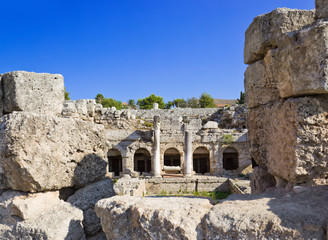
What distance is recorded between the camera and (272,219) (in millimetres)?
1772

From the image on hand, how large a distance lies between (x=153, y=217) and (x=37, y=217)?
1372mm

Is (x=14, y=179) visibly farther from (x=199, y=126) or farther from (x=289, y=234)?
(x=199, y=126)

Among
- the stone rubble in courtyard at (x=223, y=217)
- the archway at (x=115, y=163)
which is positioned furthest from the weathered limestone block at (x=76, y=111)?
the archway at (x=115, y=163)

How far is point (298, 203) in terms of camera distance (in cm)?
198

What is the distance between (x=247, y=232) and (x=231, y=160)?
70.3 ft

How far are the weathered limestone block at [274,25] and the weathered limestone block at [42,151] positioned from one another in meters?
2.41

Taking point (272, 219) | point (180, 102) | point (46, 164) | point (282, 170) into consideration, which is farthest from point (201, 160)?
point (180, 102)

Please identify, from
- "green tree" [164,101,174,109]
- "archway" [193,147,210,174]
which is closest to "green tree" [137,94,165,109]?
"green tree" [164,101,174,109]

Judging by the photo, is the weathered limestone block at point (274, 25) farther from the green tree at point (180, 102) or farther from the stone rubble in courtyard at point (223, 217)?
the green tree at point (180, 102)

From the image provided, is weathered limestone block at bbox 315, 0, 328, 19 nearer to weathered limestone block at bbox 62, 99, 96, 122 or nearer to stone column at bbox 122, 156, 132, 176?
weathered limestone block at bbox 62, 99, 96, 122

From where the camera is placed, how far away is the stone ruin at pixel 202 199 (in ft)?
6.34

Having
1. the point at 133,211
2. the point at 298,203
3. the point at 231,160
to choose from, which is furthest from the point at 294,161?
the point at 231,160

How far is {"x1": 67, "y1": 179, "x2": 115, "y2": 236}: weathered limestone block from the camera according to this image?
2.78 meters

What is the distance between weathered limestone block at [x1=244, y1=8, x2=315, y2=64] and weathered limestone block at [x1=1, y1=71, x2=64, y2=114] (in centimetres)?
286
